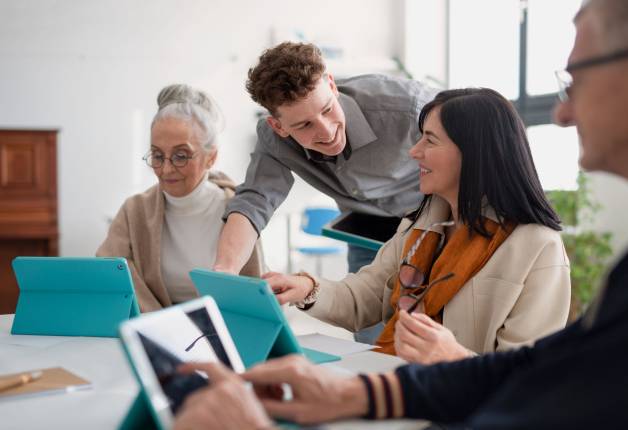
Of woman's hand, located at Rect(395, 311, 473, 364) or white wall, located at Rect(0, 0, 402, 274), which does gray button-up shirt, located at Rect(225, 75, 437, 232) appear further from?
white wall, located at Rect(0, 0, 402, 274)

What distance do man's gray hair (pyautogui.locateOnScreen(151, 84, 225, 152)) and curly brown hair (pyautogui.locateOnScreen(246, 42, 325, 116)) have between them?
1.41 ft

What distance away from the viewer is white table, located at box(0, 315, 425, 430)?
45.4 inches

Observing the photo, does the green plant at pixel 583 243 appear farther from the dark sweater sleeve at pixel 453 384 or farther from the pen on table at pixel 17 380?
the pen on table at pixel 17 380

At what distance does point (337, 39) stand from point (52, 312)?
552cm

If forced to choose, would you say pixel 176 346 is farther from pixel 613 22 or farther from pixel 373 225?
pixel 373 225

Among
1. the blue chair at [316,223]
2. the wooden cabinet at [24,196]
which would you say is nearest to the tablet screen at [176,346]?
the wooden cabinet at [24,196]

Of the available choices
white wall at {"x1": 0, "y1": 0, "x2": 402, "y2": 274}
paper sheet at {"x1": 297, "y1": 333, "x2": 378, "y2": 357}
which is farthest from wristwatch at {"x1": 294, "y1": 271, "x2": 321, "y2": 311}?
white wall at {"x1": 0, "y1": 0, "x2": 402, "y2": 274}

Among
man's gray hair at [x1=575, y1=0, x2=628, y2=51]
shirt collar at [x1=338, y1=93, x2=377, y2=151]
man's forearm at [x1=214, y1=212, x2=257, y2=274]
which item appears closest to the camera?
man's gray hair at [x1=575, y1=0, x2=628, y2=51]

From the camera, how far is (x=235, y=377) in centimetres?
98

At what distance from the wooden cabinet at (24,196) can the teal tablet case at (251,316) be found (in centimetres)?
427

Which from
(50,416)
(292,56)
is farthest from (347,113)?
(50,416)

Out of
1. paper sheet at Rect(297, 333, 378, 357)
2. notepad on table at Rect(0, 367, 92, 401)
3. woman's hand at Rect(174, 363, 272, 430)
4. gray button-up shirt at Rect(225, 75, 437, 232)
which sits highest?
gray button-up shirt at Rect(225, 75, 437, 232)

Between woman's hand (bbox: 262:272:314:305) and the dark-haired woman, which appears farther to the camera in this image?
woman's hand (bbox: 262:272:314:305)

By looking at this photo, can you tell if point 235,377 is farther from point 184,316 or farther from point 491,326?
point 491,326
